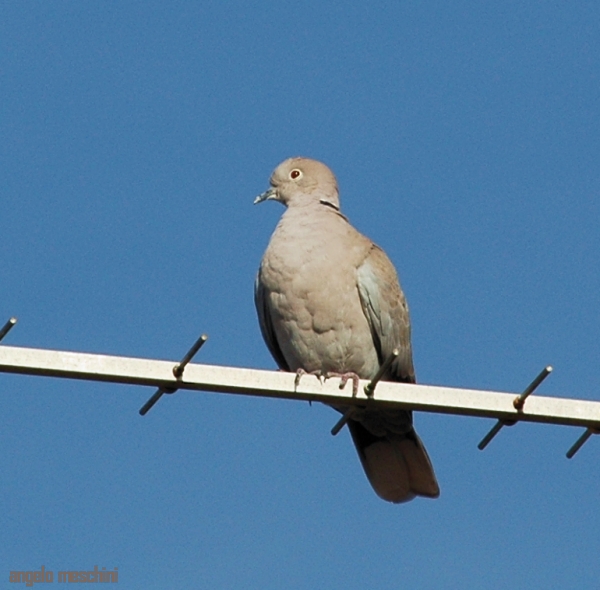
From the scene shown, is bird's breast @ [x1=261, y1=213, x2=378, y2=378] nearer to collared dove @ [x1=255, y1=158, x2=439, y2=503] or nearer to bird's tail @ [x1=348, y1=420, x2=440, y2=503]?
collared dove @ [x1=255, y1=158, x2=439, y2=503]

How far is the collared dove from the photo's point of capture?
784cm

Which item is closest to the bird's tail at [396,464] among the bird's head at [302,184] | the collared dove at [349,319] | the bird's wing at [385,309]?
the collared dove at [349,319]

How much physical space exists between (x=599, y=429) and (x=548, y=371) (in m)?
0.29

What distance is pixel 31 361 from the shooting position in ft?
13.5

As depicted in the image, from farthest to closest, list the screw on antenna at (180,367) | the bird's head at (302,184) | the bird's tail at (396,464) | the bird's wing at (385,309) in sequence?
the bird's head at (302,184) < the bird's wing at (385,309) < the bird's tail at (396,464) < the screw on antenna at (180,367)

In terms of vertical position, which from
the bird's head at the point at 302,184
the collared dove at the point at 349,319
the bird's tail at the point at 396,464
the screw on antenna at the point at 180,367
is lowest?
the screw on antenna at the point at 180,367

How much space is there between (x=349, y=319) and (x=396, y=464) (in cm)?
97

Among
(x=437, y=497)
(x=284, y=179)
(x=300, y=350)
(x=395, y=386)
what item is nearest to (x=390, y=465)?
(x=437, y=497)

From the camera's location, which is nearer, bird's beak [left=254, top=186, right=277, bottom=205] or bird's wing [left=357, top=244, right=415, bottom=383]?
bird's wing [left=357, top=244, right=415, bottom=383]

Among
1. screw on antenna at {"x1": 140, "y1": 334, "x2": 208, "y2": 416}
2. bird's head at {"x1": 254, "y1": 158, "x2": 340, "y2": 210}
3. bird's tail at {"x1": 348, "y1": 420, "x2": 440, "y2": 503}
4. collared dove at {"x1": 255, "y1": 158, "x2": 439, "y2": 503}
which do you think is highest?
bird's head at {"x1": 254, "y1": 158, "x2": 340, "y2": 210}

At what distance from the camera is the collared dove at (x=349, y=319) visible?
309 inches

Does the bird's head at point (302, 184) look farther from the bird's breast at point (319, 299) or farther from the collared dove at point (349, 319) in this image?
the bird's breast at point (319, 299)

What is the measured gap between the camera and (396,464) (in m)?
8.02

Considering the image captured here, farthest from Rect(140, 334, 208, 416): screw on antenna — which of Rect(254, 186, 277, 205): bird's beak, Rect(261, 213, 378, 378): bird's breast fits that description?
Rect(254, 186, 277, 205): bird's beak
